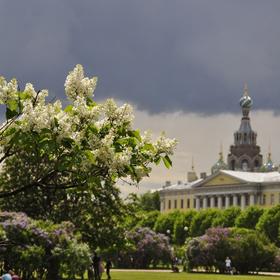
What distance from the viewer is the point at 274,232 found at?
87.6 m

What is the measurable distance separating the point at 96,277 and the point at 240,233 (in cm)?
2536

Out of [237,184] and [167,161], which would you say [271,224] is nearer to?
[237,184]

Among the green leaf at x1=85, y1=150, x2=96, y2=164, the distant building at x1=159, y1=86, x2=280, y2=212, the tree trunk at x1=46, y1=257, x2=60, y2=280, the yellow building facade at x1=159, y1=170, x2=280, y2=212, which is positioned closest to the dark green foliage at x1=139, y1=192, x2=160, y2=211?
the distant building at x1=159, y1=86, x2=280, y2=212

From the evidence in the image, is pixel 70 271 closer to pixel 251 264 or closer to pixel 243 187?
pixel 251 264

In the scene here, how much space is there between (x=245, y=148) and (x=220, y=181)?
31.8 metres

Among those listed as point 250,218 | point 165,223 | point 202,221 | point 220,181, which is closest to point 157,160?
point 250,218

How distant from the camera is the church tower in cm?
16388

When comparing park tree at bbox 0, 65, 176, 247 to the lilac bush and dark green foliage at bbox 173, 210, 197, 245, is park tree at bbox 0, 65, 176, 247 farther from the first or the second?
dark green foliage at bbox 173, 210, 197, 245

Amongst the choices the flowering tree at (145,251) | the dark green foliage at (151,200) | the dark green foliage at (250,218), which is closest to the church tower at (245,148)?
the dark green foliage at (151,200)

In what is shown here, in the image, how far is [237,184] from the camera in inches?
5118

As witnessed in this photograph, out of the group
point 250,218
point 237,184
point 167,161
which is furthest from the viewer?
point 237,184

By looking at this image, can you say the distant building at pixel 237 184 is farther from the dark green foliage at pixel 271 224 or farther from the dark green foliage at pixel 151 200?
the dark green foliage at pixel 271 224

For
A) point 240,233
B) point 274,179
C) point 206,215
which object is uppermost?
point 274,179

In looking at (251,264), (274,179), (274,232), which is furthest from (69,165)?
(274,179)
